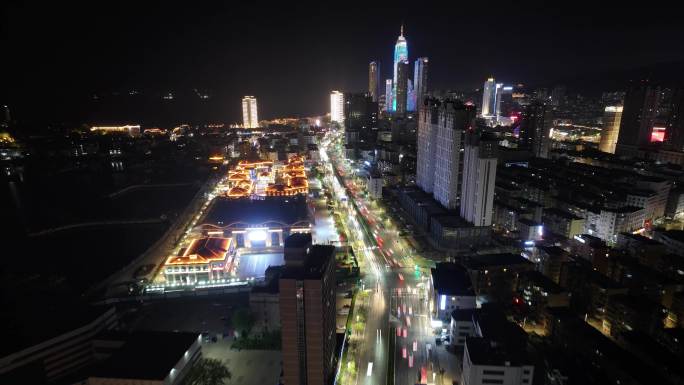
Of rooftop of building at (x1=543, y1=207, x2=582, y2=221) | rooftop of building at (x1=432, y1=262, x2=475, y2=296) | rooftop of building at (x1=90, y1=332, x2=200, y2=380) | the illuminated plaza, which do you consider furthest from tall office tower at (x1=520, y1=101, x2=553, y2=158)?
rooftop of building at (x1=90, y1=332, x2=200, y2=380)

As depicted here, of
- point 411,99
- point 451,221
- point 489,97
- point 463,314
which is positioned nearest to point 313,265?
point 463,314

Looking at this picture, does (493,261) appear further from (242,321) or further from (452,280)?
(242,321)

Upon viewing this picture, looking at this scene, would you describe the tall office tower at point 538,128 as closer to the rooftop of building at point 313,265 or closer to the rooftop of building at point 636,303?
the rooftop of building at point 636,303

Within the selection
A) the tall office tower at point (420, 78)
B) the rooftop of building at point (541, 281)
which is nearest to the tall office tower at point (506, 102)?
the tall office tower at point (420, 78)

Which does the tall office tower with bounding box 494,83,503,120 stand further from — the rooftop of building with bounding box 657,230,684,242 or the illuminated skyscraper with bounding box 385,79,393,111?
the rooftop of building with bounding box 657,230,684,242

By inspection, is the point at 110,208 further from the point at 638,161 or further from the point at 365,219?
the point at 638,161

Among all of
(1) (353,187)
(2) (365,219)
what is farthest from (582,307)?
(1) (353,187)
